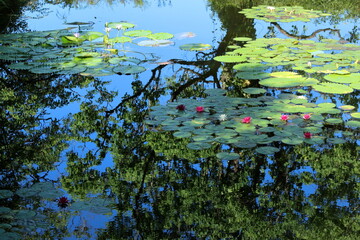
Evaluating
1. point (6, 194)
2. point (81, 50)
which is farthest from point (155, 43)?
point (6, 194)

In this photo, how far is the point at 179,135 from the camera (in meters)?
3.15

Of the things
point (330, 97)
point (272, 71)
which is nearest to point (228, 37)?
point (272, 71)

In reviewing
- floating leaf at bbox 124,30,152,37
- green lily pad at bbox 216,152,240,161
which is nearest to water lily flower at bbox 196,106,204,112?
green lily pad at bbox 216,152,240,161

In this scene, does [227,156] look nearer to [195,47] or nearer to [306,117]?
[306,117]

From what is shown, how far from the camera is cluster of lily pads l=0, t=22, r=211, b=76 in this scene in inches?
181

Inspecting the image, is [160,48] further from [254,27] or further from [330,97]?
[330,97]

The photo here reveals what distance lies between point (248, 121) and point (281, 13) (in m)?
4.33

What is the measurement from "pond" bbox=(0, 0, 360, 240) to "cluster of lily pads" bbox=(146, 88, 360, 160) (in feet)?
0.05

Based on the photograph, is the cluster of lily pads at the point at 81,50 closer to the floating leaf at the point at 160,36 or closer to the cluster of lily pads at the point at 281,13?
the floating leaf at the point at 160,36

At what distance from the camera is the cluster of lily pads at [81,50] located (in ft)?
15.1

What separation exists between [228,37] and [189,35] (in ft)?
1.99

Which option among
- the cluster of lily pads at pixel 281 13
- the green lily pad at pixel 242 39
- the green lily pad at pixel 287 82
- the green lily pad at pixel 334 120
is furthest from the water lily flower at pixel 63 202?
the cluster of lily pads at pixel 281 13

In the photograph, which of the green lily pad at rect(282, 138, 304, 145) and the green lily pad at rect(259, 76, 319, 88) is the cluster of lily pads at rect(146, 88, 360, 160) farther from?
the green lily pad at rect(259, 76, 319, 88)

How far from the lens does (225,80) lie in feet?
14.5
